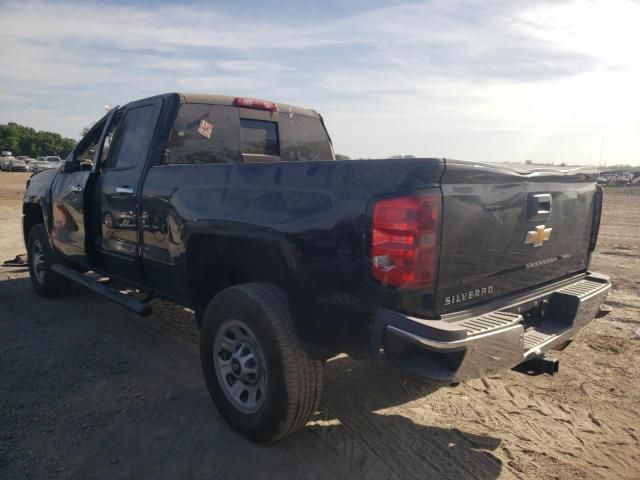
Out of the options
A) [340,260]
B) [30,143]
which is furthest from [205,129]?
[30,143]

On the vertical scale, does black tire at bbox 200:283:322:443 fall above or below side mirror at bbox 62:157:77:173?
below

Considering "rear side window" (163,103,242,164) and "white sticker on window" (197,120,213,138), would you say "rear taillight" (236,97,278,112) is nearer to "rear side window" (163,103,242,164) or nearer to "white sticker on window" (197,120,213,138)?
"rear side window" (163,103,242,164)

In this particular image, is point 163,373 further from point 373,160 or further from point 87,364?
point 373,160

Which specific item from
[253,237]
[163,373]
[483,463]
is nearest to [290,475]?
[483,463]

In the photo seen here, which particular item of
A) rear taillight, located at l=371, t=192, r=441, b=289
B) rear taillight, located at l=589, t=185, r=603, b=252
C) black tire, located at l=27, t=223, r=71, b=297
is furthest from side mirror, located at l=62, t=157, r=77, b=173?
rear taillight, located at l=589, t=185, r=603, b=252

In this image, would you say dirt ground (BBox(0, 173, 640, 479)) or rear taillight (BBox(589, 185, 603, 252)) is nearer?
dirt ground (BBox(0, 173, 640, 479))

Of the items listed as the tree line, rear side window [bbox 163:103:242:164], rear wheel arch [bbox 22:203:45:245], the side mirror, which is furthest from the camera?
the tree line

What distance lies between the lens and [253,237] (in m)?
2.92

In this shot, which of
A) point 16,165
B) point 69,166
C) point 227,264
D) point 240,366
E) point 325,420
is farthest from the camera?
Answer: point 16,165

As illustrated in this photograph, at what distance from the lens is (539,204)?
9.26 ft

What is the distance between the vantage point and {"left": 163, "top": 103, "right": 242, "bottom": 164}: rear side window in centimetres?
411

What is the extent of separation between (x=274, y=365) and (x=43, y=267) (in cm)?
445

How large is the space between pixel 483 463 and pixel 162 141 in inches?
128

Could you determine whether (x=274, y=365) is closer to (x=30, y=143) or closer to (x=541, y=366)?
(x=541, y=366)
